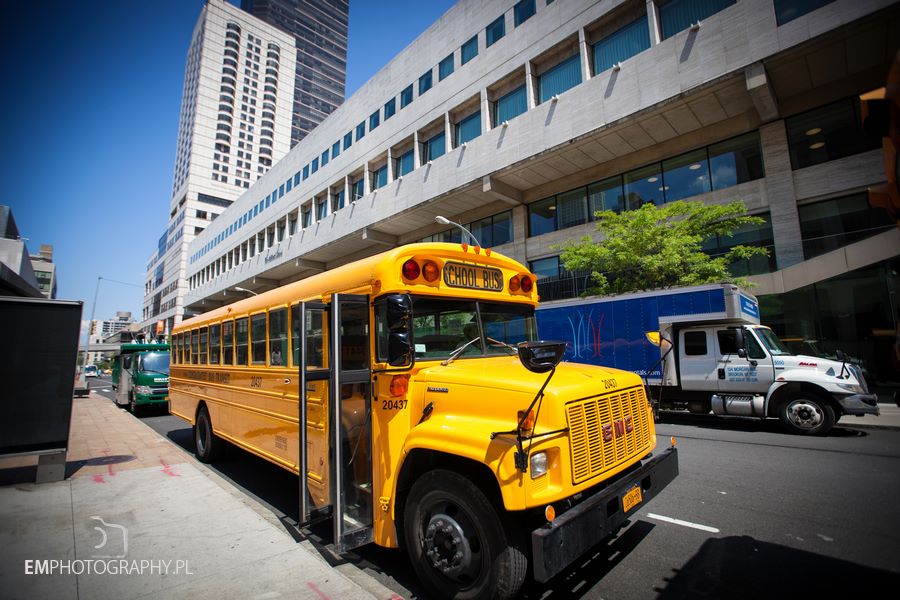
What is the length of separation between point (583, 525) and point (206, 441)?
24.5 ft

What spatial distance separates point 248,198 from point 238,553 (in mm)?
52482

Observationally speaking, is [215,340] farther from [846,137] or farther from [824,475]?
[846,137]

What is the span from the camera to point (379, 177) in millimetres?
30422

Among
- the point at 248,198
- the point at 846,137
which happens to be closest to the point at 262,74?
the point at 248,198

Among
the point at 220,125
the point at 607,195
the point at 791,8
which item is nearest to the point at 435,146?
the point at 607,195

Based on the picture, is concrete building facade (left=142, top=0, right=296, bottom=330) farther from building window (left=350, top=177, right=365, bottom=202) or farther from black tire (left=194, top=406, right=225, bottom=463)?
black tire (left=194, top=406, right=225, bottom=463)

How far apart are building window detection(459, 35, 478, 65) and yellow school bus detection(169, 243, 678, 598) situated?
23.9m

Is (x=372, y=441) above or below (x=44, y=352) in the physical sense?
below

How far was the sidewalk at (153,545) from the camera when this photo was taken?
335 centimetres

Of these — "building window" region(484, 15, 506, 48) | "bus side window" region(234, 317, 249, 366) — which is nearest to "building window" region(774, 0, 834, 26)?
"building window" region(484, 15, 506, 48)

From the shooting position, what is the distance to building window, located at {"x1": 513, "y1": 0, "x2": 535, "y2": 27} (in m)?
21.4

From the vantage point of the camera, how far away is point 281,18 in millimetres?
126812

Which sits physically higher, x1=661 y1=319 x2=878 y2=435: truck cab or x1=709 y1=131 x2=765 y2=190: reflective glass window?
x1=709 y1=131 x2=765 y2=190: reflective glass window

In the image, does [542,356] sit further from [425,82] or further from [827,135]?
[425,82]
